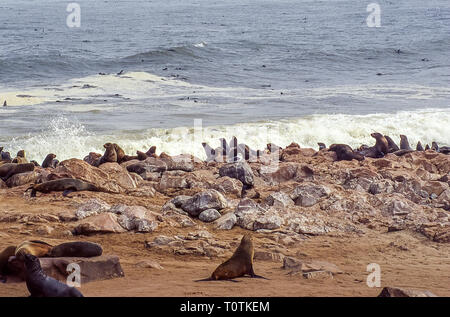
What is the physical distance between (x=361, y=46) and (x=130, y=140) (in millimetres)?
23365

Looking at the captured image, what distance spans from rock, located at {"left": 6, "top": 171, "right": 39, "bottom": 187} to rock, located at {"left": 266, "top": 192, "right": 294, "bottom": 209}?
3.33m

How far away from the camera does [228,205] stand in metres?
7.66

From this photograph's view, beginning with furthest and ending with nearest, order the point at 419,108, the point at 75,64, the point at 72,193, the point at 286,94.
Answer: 1. the point at 75,64
2. the point at 286,94
3. the point at 419,108
4. the point at 72,193

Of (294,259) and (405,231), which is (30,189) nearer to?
(294,259)

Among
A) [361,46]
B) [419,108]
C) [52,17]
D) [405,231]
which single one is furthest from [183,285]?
[52,17]

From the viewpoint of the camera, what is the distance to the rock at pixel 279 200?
25.1 ft

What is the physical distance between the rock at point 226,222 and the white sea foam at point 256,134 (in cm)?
558

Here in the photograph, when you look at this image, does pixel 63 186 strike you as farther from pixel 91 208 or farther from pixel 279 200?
pixel 279 200

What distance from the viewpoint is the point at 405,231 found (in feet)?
23.6

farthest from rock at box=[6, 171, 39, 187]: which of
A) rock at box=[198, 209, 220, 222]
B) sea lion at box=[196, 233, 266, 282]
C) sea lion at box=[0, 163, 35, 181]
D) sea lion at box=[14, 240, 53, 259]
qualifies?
sea lion at box=[196, 233, 266, 282]

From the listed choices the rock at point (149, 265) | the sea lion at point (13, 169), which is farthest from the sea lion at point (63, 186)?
the rock at point (149, 265)

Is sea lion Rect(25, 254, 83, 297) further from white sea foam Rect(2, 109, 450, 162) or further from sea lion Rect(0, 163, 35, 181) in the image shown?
white sea foam Rect(2, 109, 450, 162)

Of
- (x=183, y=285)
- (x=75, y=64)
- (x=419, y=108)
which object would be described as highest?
(x=75, y=64)

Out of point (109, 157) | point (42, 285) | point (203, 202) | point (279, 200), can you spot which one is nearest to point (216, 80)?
point (109, 157)
